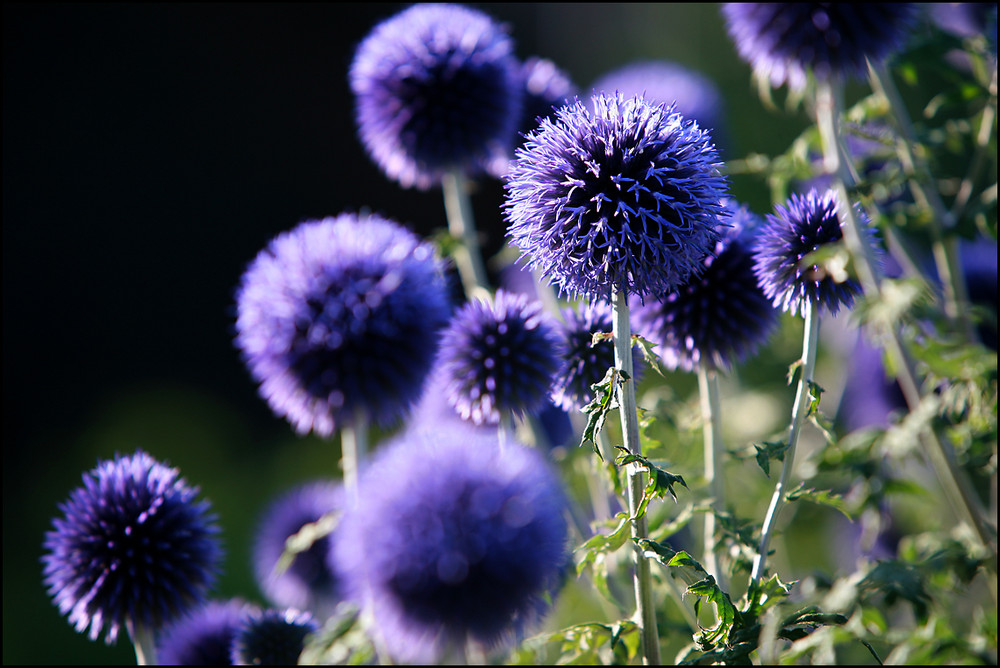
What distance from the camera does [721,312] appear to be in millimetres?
1367

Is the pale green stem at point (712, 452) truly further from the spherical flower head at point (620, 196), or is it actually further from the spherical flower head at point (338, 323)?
the spherical flower head at point (338, 323)

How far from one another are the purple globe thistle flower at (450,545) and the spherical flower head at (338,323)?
284mm

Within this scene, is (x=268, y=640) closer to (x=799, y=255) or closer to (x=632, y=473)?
(x=632, y=473)

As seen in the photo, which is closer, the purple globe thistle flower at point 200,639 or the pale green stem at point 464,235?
the purple globe thistle flower at point 200,639

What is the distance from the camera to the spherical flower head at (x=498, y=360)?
1.39 m

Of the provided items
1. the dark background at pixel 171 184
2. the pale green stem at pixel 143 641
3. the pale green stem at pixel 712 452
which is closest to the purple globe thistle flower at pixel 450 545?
the pale green stem at pixel 712 452

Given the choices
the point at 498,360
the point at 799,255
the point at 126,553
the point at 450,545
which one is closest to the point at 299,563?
the point at 126,553

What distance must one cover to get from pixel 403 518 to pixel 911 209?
1397 millimetres

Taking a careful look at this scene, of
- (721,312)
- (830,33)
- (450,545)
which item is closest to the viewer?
(450,545)

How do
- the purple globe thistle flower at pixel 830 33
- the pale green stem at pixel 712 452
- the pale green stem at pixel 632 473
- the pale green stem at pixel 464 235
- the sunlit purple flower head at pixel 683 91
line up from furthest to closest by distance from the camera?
1. the sunlit purple flower head at pixel 683 91
2. the pale green stem at pixel 464 235
3. the purple globe thistle flower at pixel 830 33
4. the pale green stem at pixel 712 452
5. the pale green stem at pixel 632 473

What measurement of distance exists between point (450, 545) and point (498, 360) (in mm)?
490

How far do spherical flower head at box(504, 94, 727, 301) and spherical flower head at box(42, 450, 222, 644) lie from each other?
791 mm

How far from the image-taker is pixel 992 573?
1.36m

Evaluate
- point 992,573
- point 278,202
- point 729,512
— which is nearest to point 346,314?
point 729,512
